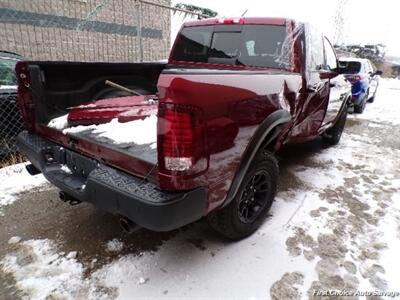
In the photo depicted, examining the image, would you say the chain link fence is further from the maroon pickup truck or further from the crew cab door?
the crew cab door

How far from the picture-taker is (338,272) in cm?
239

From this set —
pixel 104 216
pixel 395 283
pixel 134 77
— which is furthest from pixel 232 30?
pixel 395 283

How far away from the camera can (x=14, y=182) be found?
12.4ft

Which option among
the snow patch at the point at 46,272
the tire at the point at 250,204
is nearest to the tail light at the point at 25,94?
the snow patch at the point at 46,272

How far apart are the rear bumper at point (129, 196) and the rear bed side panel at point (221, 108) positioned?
0.28 feet

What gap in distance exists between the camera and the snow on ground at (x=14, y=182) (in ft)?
11.4

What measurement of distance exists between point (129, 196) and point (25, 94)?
5.29 feet

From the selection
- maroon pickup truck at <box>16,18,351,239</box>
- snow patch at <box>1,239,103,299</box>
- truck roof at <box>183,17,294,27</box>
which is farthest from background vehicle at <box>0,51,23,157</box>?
truck roof at <box>183,17,294,27</box>

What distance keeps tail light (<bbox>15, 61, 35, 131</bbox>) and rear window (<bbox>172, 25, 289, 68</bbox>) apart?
6.23 feet

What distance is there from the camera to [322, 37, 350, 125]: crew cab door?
14.2 feet

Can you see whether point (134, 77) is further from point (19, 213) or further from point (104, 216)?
point (19, 213)

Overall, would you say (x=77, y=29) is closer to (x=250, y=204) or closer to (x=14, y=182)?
(x=14, y=182)

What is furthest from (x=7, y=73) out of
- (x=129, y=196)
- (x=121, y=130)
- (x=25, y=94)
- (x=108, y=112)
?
(x=129, y=196)

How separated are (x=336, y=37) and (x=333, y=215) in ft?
87.3
